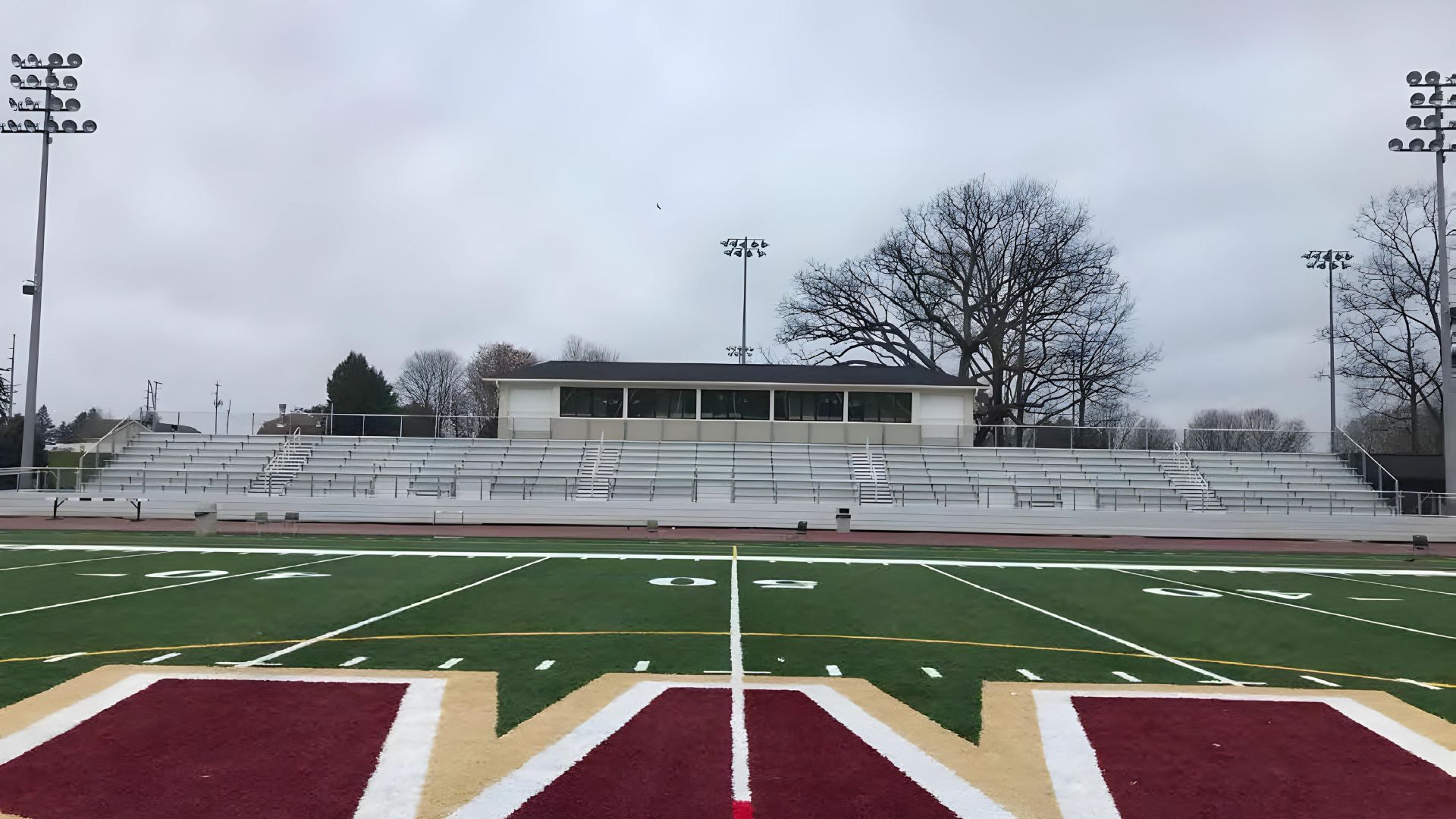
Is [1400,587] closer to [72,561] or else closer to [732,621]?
[732,621]

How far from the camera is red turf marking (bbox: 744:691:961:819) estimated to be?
14.2 ft

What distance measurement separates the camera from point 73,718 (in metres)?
5.48

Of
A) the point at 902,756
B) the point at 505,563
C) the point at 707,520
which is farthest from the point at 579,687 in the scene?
the point at 707,520

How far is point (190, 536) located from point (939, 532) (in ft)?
76.6

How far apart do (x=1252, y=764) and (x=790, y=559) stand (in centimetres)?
1355

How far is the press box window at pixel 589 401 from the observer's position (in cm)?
3862

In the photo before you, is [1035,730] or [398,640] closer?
[1035,730]

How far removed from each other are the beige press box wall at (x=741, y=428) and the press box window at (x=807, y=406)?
0.48m

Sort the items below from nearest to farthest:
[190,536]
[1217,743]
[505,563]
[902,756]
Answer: [902,756] < [1217,743] < [505,563] < [190,536]

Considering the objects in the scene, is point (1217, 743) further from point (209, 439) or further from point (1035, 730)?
point (209, 439)

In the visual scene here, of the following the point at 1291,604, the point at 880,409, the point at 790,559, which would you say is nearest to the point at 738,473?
the point at 880,409

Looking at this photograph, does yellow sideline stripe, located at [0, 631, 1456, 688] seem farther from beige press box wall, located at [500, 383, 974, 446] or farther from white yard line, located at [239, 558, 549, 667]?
beige press box wall, located at [500, 383, 974, 446]

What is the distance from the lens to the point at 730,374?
4044cm

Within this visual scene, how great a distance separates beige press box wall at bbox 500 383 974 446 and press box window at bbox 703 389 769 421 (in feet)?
1.07
